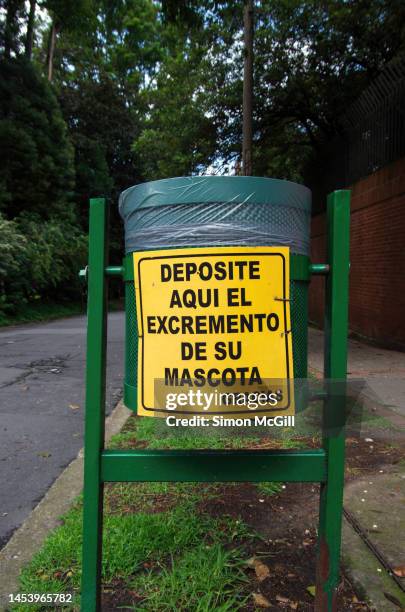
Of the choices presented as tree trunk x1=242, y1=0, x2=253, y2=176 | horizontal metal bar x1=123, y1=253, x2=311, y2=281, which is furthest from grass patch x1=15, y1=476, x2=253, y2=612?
tree trunk x1=242, y1=0, x2=253, y2=176

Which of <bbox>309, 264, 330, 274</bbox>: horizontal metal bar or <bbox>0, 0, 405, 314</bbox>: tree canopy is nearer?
<bbox>309, 264, 330, 274</bbox>: horizontal metal bar

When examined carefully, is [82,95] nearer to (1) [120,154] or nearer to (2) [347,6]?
(1) [120,154]

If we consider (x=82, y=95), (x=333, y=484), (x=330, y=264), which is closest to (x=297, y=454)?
(x=333, y=484)

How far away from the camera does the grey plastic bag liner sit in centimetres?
165

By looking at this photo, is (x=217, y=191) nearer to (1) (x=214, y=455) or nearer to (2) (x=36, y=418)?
(1) (x=214, y=455)

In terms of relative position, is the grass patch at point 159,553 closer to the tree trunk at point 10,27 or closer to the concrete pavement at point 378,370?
the concrete pavement at point 378,370

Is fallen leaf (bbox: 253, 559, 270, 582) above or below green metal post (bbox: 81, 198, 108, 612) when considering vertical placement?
below

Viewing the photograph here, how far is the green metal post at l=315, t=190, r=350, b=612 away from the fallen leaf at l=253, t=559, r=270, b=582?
0.50 m

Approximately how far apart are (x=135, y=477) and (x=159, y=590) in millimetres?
764

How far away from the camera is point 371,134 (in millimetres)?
10453

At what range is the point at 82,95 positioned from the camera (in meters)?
31.0

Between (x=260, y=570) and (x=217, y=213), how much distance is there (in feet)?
5.38

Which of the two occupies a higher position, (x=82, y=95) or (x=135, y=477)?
(x=82, y=95)

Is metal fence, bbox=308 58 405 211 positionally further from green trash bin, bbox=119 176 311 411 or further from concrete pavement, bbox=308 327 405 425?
green trash bin, bbox=119 176 311 411
